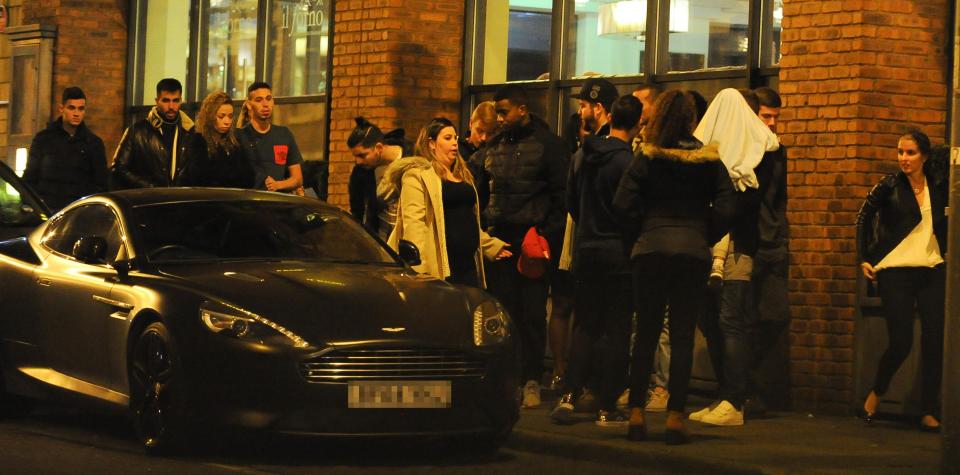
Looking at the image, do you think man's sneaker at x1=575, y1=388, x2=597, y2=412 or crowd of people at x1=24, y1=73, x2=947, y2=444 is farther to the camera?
man's sneaker at x1=575, y1=388, x2=597, y2=412

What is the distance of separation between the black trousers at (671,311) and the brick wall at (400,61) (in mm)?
6445

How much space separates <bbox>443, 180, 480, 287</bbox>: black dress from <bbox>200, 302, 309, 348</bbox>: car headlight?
2.64 m

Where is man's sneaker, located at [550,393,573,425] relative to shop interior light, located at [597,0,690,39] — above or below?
below

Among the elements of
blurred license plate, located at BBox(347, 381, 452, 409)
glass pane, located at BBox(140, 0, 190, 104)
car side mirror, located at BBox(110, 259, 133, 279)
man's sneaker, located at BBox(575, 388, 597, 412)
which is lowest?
man's sneaker, located at BBox(575, 388, 597, 412)

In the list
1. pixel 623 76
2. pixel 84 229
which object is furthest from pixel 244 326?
pixel 623 76

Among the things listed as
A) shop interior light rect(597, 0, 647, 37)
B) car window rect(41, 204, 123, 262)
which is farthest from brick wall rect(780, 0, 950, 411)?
car window rect(41, 204, 123, 262)

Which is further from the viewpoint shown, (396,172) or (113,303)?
(396,172)

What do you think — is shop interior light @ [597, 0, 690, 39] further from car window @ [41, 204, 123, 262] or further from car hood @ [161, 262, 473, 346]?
car window @ [41, 204, 123, 262]

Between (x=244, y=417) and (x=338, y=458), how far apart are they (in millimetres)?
733

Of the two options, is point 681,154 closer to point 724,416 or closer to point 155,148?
point 724,416

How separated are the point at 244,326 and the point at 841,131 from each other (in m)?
4.67

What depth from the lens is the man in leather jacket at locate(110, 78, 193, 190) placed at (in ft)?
44.7

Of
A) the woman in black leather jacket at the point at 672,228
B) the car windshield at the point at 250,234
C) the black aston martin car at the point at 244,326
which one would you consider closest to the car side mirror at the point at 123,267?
the black aston martin car at the point at 244,326

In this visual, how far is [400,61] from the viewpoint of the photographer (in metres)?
15.8
